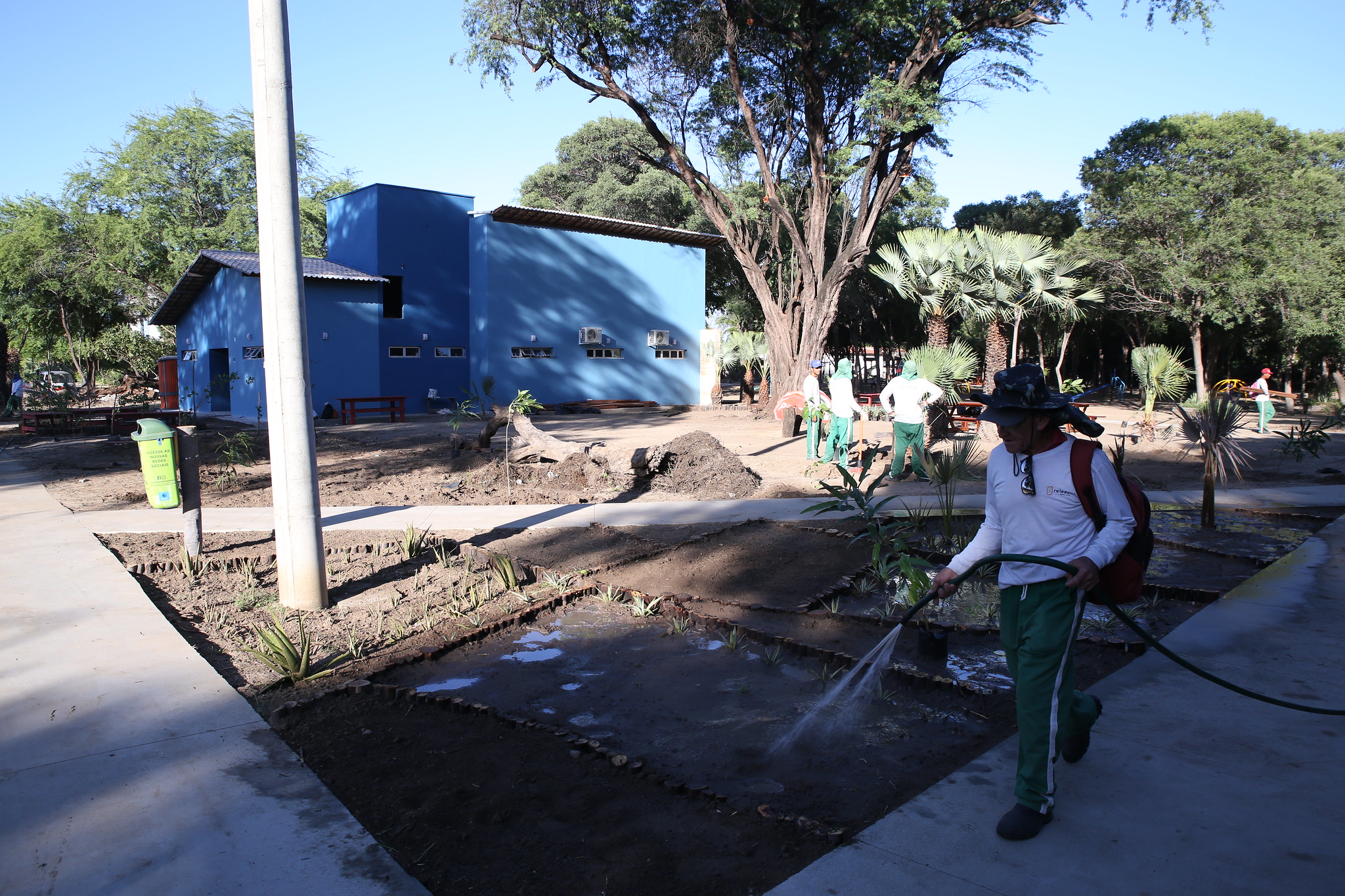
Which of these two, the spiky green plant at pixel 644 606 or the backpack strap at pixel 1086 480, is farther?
the spiky green plant at pixel 644 606

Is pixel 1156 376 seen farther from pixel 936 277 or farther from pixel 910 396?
pixel 936 277

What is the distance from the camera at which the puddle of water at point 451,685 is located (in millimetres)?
4625

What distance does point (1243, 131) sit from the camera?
27.2m

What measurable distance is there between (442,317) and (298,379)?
76.9 feet

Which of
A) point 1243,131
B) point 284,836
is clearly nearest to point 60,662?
point 284,836

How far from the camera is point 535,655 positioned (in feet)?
17.0

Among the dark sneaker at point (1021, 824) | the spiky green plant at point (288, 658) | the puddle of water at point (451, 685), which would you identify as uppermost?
the spiky green plant at point (288, 658)

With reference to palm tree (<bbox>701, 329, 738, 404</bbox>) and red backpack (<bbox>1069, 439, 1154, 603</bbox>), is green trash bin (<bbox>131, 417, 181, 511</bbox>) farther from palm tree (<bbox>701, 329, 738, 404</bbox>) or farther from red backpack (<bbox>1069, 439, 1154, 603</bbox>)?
palm tree (<bbox>701, 329, 738, 404</bbox>)

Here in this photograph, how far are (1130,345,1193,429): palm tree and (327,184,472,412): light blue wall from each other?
20007 millimetres

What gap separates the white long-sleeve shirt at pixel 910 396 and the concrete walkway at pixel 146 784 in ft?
26.8

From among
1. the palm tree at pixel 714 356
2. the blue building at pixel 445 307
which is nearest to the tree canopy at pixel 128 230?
the blue building at pixel 445 307

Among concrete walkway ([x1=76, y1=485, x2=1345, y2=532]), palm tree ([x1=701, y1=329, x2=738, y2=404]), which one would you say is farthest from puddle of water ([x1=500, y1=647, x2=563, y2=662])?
palm tree ([x1=701, y1=329, x2=738, y2=404])

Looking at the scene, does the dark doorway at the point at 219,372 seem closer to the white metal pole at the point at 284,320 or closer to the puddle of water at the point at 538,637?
the white metal pole at the point at 284,320

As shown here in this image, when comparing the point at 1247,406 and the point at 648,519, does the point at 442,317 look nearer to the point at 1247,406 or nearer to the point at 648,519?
the point at 648,519
